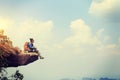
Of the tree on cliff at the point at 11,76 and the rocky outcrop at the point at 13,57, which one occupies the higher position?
the rocky outcrop at the point at 13,57

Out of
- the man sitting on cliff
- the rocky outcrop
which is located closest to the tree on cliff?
the rocky outcrop

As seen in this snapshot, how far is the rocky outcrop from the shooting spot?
1366 centimetres

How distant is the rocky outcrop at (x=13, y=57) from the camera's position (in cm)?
1366

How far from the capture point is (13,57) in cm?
1377

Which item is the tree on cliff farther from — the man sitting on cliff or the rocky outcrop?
the man sitting on cliff

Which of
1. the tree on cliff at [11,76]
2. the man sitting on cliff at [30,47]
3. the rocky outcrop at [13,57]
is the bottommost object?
the tree on cliff at [11,76]

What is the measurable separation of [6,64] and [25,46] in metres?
1.08

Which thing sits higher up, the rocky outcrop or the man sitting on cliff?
the man sitting on cliff

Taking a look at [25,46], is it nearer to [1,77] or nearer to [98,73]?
[1,77]

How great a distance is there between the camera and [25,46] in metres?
14.2

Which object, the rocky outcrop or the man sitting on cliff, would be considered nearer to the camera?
the rocky outcrop

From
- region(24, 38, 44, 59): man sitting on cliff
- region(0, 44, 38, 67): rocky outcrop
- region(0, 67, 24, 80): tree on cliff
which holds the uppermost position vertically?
region(24, 38, 44, 59): man sitting on cliff

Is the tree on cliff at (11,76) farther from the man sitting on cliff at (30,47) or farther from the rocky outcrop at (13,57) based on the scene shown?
the man sitting on cliff at (30,47)

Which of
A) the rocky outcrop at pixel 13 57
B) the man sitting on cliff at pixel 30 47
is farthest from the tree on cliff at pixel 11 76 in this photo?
the man sitting on cliff at pixel 30 47
